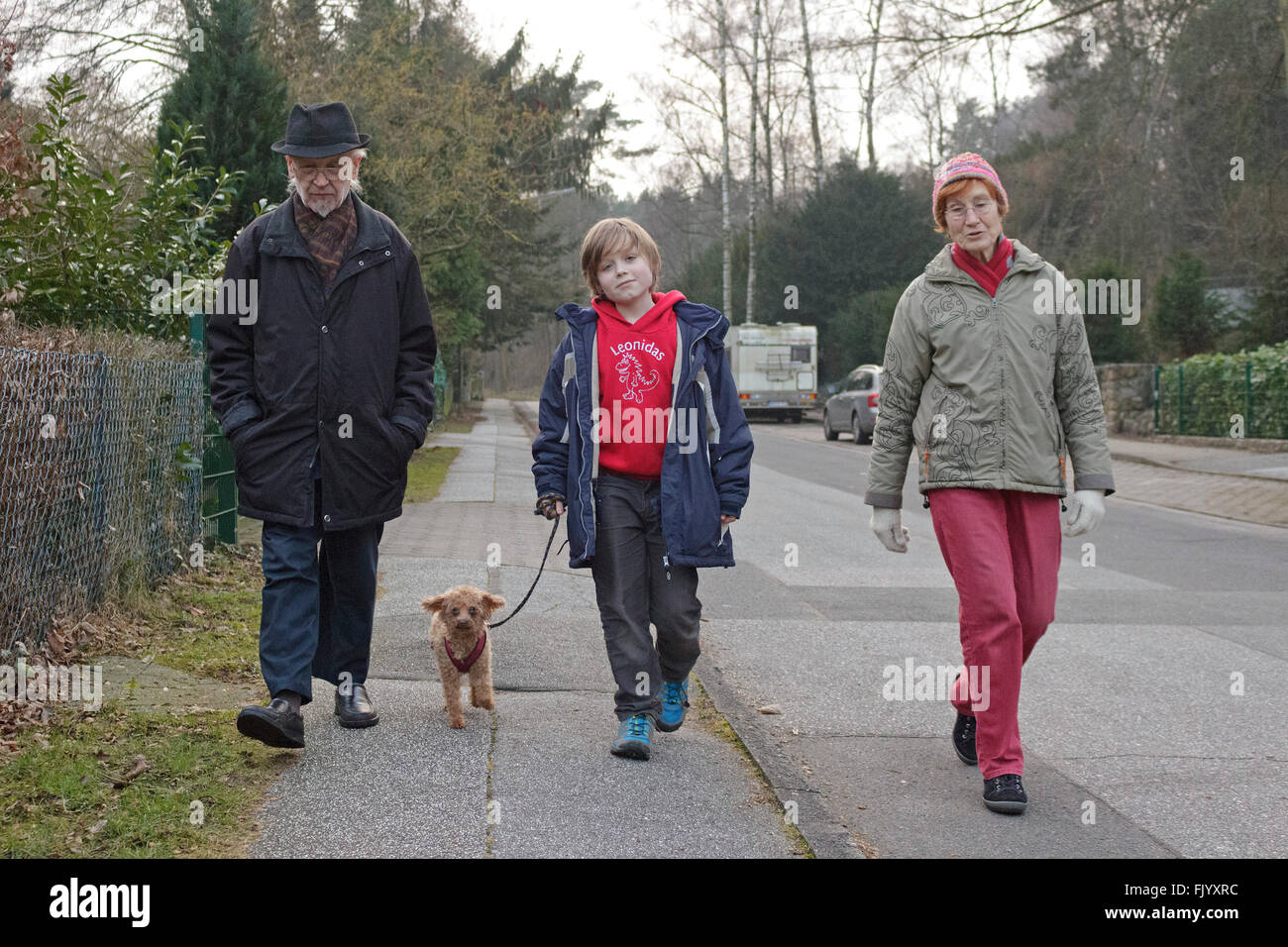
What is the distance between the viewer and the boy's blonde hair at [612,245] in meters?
4.55

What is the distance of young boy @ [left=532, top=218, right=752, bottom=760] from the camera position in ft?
14.9

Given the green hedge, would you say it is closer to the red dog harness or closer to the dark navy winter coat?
the red dog harness

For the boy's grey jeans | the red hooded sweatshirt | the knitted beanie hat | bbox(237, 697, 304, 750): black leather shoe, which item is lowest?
bbox(237, 697, 304, 750): black leather shoe

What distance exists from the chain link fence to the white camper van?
30.1m

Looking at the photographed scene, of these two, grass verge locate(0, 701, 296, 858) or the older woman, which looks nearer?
grass verge locate(0, 701, 296, 858)

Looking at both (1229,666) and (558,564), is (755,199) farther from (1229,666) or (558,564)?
(1229,666)

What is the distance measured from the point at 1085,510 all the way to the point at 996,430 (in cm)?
41

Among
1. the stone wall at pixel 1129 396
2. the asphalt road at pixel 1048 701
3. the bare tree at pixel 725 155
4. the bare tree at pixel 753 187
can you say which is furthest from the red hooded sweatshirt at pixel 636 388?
the bare tree at pixel 725 155

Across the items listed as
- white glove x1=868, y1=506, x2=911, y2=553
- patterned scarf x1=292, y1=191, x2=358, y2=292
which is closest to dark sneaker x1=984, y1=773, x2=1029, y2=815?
white glove x1=868, y1=506, x2=911, y2=553

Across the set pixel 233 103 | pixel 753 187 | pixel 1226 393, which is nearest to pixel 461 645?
pixel 233 103

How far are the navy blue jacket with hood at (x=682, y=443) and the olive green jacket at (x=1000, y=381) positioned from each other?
0.61 meters

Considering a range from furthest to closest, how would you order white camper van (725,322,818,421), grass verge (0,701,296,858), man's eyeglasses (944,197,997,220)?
white camper van (725,322,818,421)
man's eyeglasses (944,197,997,220)
grass verge (0,701,296,858)

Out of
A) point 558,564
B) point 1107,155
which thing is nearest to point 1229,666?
point 558,564

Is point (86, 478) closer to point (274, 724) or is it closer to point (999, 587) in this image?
point (274, 724)
